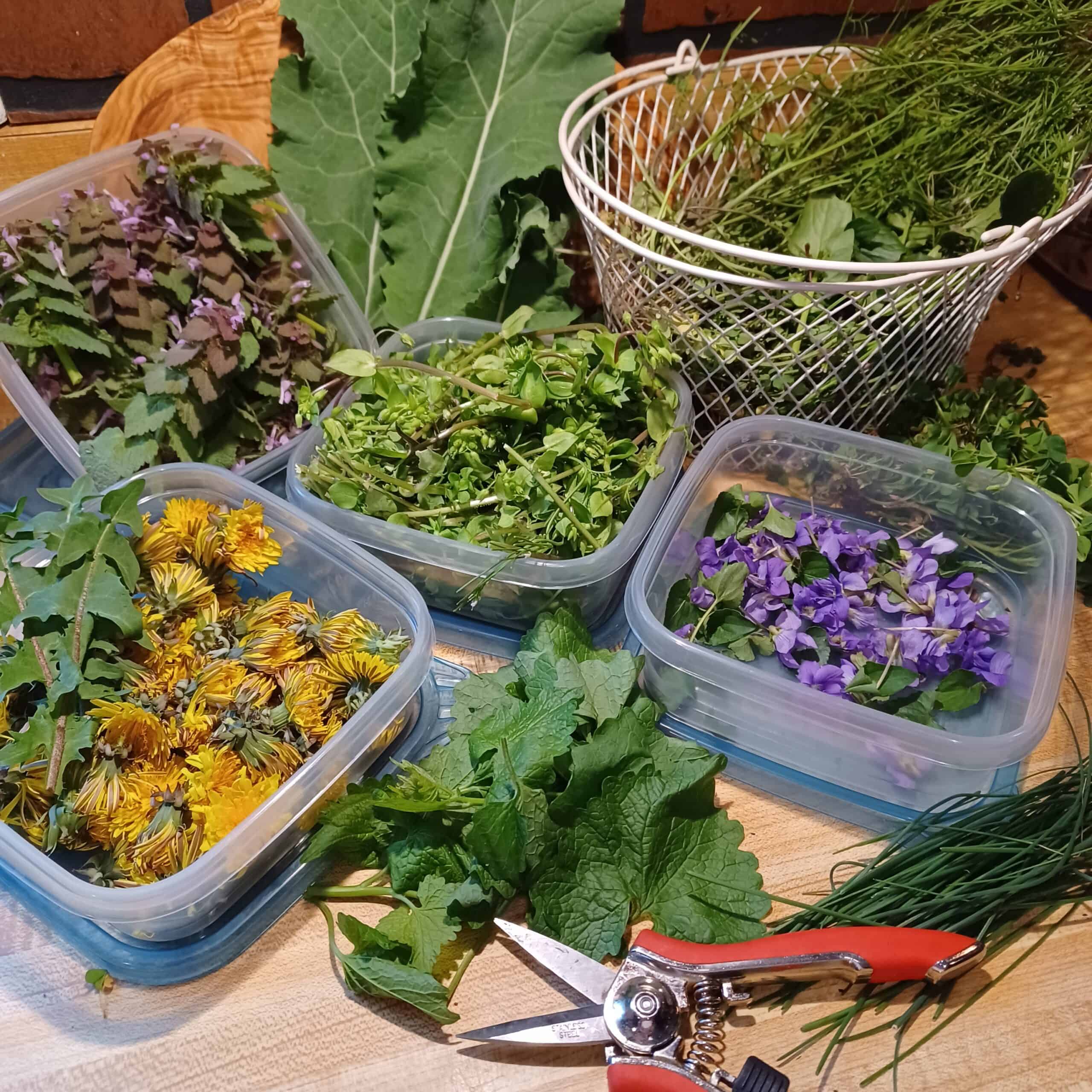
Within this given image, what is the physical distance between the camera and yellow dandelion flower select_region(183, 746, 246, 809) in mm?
578

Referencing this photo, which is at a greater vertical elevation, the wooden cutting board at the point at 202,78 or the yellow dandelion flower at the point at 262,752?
the wooden cutting board at the point at 202,78

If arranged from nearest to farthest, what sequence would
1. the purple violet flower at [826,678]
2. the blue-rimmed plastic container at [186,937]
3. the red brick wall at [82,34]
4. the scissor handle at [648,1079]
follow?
the scissor handle at [648,1079], the blue-rimmed plastic container at [186,937], the purple violet flower at [826,678], the red brick wall at [82,34]

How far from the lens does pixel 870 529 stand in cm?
84

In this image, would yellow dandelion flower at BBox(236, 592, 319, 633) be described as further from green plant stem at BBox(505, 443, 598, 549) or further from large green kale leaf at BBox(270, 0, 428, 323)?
large green kale leaf at BBox(270, 0, 428, 323)

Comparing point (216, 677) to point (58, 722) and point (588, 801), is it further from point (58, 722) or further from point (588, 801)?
point (588, 801)

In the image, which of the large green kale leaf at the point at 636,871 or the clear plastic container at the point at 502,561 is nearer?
the large green kale leaf at the point at 636,871

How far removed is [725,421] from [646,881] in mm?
447

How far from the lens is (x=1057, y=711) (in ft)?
2.33

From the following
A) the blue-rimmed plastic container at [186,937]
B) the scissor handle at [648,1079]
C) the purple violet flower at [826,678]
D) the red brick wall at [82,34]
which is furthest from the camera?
the red brick wall at [82,34]

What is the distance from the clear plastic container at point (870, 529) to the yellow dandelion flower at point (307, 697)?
243 mm

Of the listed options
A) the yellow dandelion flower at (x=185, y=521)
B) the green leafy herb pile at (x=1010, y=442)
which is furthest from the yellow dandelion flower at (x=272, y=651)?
the green leafy herb pile at (x=1010, y=442)

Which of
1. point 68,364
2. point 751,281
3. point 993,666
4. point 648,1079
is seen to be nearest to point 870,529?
point 993,666

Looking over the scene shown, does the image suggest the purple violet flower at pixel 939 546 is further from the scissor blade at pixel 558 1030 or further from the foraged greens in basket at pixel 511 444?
the scissor blade at pixel 558 1030

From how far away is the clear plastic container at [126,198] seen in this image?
0.76 metres
